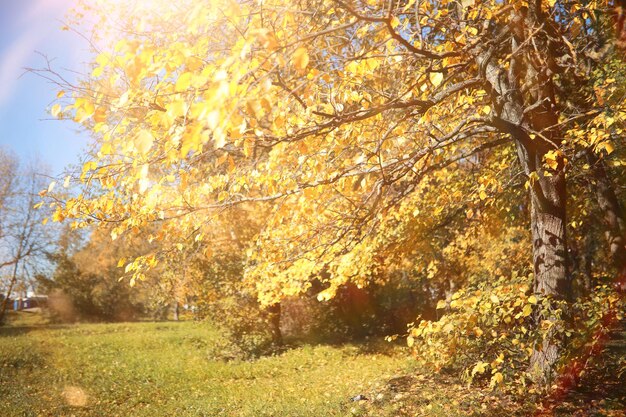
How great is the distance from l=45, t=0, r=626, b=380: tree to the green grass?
100 inches

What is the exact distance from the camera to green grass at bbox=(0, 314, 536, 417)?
26.0 ft

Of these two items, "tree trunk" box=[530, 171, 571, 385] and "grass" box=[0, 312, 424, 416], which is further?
"grass" box=[0, 312, 424, 416]

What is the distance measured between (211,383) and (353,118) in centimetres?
1117

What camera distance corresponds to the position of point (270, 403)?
30.5ft

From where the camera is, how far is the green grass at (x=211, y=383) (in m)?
7.91

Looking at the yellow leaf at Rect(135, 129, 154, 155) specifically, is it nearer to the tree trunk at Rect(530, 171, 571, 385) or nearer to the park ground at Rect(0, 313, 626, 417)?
the tree trunk at Rect(530, 171, 571, 385)

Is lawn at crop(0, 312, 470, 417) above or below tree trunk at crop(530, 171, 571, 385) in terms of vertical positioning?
below

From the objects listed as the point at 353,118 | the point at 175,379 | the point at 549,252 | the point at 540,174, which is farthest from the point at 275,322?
the point at 353,118

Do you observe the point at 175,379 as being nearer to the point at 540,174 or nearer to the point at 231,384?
the point at 231,384

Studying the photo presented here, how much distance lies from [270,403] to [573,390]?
611 cm

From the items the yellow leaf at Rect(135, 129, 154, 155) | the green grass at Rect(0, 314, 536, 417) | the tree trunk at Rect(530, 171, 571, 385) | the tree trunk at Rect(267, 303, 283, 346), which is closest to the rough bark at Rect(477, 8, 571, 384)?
the tree trunk at Rect(530, 171, 571, 385)

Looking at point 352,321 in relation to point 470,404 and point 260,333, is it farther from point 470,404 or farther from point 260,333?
point 470,404

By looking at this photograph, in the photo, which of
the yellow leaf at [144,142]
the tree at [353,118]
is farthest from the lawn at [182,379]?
the yellow leaf at [144,142]

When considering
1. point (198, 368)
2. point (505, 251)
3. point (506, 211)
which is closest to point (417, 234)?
point (506, 211)
